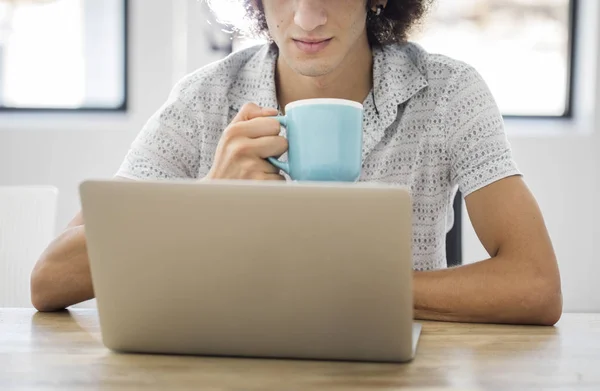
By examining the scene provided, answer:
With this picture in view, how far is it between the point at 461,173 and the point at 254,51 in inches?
20.0

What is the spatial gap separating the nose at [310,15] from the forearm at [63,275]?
1.57 ft

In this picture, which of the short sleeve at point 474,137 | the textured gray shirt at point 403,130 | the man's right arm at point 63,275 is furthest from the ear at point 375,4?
the man's right arm at point 63,275

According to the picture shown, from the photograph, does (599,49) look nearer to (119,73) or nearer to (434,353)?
(119,73)

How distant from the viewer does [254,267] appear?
621 mm

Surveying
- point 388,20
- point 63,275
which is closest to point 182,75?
point 388,20

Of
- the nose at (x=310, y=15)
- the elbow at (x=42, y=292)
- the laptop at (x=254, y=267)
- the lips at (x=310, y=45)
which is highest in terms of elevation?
the nose at (x=310, y=15)

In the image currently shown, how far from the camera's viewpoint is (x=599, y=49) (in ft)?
10.2

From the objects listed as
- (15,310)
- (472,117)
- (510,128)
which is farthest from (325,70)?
(510,128)

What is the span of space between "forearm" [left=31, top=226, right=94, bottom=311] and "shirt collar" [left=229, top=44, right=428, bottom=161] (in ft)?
1.46

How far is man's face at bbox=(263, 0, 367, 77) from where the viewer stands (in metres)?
1.22

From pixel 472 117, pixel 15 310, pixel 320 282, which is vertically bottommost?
pixel 15 310

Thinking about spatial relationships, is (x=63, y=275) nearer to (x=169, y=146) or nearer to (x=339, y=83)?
(x=169, y=146)

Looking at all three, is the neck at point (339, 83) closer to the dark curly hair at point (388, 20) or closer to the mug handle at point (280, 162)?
the dark curly hair at point (388, 20)

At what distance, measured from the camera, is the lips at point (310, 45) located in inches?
48.2
